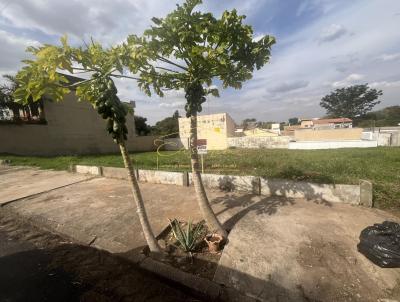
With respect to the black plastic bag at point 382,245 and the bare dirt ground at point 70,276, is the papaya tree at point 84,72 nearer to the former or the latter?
the bare dirt ground at point 70,276

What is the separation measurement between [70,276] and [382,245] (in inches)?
184

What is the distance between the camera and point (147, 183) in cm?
755

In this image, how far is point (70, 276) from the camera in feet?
10.6

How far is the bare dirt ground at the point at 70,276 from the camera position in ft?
9.35

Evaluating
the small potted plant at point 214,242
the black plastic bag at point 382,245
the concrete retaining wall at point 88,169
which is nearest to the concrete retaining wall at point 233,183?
the small potted plant at point 214,242

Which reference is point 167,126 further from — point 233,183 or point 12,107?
point 233,183

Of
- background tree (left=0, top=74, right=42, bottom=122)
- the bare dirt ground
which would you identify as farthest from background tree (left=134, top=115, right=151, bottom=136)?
the bare dirt ground

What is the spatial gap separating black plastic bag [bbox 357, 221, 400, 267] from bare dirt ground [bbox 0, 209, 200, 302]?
2.65 metres

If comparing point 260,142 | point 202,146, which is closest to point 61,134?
point 202,146

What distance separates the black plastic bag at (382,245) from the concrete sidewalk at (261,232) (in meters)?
0.12

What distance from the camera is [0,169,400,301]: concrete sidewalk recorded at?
2770 mm

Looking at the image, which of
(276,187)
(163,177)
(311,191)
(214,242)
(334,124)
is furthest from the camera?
(334,124)

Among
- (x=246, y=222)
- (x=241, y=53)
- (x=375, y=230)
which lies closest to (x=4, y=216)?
(x=246, y=222)

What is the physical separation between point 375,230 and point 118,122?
417cm
